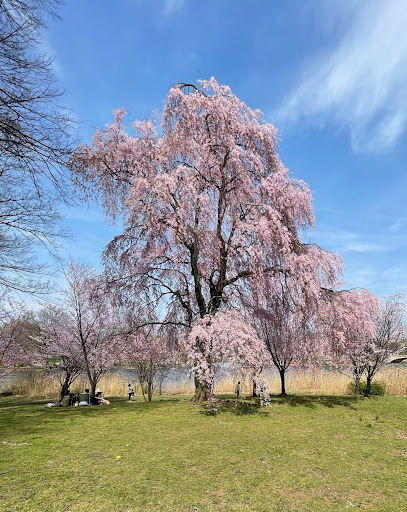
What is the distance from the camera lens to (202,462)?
5.55 meters

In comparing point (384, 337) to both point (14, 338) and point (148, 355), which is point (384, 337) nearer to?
point (148, 355)

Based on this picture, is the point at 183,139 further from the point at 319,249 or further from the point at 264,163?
the point at 319,249

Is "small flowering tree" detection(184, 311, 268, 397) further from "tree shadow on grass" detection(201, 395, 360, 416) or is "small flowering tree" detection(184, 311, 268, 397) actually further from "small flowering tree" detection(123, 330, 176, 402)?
"small flowering tree" detection(123, 330, 176, 402)

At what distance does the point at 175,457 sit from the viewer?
19.0 ft

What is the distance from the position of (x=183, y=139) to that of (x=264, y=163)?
9.48ft

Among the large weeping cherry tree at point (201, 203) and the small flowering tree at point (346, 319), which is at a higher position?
the large weeping cherry tree at point (201, 203)

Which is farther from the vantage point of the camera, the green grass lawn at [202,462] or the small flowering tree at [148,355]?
the small flowering tree at [148,355]

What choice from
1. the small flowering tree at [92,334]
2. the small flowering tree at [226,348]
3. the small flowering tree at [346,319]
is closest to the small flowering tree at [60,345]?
the small flowering tree at [92,334]

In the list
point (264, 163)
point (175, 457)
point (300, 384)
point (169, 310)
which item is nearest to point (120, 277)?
point (169, 310)

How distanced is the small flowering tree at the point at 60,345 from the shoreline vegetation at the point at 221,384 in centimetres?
179

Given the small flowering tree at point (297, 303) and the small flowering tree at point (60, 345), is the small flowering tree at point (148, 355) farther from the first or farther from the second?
the small flowering tree at point (297, 303)

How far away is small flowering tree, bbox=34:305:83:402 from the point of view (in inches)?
641

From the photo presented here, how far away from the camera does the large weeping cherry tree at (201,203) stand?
1069 cm

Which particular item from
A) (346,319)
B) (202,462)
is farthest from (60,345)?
(202,462)
